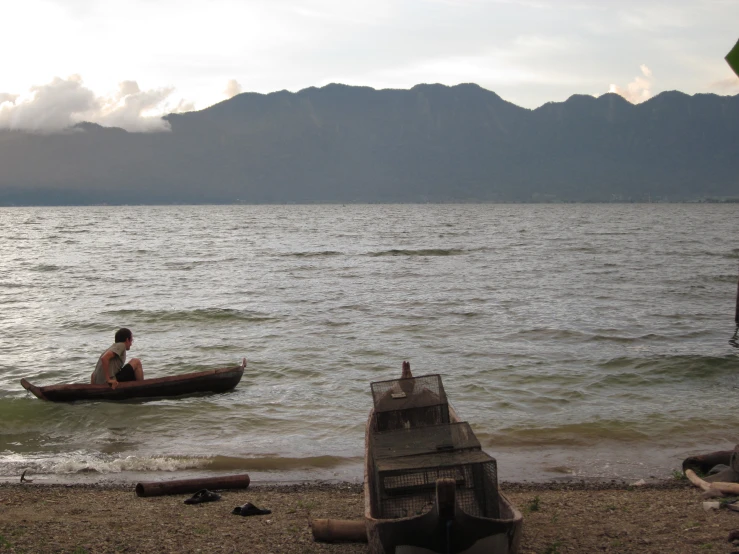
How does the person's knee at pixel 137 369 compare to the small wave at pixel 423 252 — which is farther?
the small wave at pixel 423 252

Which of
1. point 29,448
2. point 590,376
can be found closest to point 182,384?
point 29,448

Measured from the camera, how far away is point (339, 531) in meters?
7.93

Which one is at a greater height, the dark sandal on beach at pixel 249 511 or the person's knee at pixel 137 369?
the person's knee at pixel 137 369

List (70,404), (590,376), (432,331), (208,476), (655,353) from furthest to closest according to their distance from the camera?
(432,331) < (655,353) < (590,376) < (70,404) < (208,476)

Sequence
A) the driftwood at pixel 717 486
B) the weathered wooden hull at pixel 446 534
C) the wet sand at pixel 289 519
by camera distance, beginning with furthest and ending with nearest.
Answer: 1. the driftwood at pixel 717 486
2. the wet sand at pixel 289 519
3. the weathered wooden hull at pixel 446 534

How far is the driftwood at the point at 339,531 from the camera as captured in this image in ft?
25.9

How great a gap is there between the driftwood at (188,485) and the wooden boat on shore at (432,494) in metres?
2.58

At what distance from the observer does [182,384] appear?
53.1 feet

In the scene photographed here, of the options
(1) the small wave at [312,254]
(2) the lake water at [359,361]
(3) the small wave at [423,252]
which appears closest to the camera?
(2) the lake water at [359,361]

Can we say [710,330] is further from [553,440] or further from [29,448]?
[29,448]

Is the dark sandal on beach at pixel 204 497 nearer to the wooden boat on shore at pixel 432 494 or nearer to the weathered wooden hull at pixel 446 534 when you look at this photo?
the wooden boat on shore at pixel 432 494

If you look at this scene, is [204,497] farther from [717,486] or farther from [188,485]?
[717,486]

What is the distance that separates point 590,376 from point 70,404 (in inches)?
469

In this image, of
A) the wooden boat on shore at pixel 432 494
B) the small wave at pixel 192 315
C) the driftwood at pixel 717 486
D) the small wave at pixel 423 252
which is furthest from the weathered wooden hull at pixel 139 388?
the small wave at pixel 423 252
